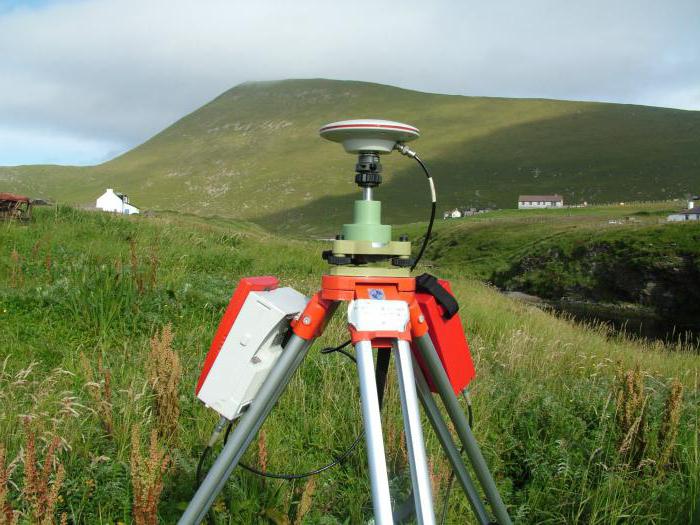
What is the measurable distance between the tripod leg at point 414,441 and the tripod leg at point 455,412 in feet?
0.48

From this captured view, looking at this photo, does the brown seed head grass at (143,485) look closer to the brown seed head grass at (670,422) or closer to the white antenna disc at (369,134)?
the white antenna disc at (369,134)

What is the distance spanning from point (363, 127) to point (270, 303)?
2.17 feet

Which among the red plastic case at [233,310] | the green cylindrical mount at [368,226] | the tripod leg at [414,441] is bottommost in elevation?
the tripod leg at [414,441]

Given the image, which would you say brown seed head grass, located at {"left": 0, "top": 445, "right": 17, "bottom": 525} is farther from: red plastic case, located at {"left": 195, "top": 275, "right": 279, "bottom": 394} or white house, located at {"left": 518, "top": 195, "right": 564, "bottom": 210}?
white house, located at {"left": 518, "top": 195, "right": 564, "bottom": 210}

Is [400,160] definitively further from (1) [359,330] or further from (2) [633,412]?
(1) [359,330]

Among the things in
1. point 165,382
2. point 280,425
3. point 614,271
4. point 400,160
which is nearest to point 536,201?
point 400,160

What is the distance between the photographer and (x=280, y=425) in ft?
11.0

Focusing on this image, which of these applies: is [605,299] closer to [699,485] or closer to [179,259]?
[179,259]

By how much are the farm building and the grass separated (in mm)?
3815

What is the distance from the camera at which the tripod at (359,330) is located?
172 cm

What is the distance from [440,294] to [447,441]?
22.1 inches

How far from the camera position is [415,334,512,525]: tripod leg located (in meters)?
1.89

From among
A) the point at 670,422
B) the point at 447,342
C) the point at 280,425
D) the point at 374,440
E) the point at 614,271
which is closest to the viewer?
the point at 374,440

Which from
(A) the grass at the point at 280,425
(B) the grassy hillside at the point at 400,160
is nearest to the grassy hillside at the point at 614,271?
(A) the grass at the point at 280,425
